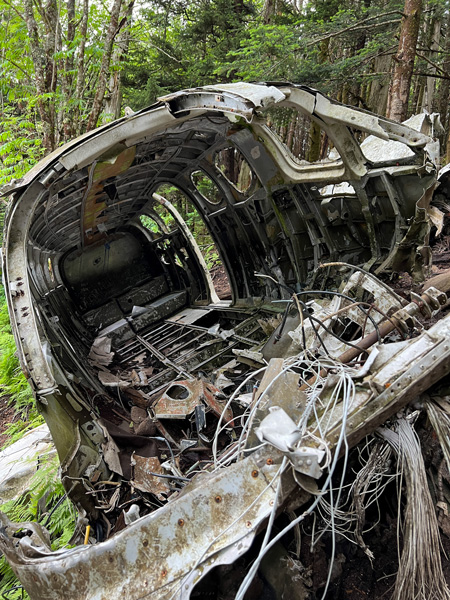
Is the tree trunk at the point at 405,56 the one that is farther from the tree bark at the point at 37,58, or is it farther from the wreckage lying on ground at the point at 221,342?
the tree bark at the point at 37,58

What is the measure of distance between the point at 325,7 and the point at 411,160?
23.2 ft

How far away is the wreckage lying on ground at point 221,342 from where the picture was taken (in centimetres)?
191

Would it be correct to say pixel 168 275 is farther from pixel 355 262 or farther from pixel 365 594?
pixel 365 594

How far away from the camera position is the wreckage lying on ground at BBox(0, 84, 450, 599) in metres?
1.91

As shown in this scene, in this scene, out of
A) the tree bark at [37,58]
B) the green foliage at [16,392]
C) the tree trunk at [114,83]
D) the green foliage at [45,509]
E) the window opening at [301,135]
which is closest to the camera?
the green foliage at [45,509]

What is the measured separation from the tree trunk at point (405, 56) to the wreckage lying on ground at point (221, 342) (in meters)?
1.30

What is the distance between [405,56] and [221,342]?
5.50 m

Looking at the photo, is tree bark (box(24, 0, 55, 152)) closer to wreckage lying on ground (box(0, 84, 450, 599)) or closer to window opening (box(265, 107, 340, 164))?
wreckage lying on ground (box(0, 84, 450, 599))

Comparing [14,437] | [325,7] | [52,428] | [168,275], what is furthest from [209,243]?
[52,428]

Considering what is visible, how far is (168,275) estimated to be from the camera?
889 cm

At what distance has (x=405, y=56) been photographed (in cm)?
656

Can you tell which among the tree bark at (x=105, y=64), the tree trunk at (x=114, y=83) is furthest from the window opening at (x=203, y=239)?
the tree bark at (x=105, y=64)

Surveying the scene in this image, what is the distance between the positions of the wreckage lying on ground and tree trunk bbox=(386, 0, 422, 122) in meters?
1.30

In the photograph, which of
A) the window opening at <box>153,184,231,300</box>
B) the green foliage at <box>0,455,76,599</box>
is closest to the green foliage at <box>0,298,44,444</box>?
the green foliage at <box>0,455,76,599</box>
